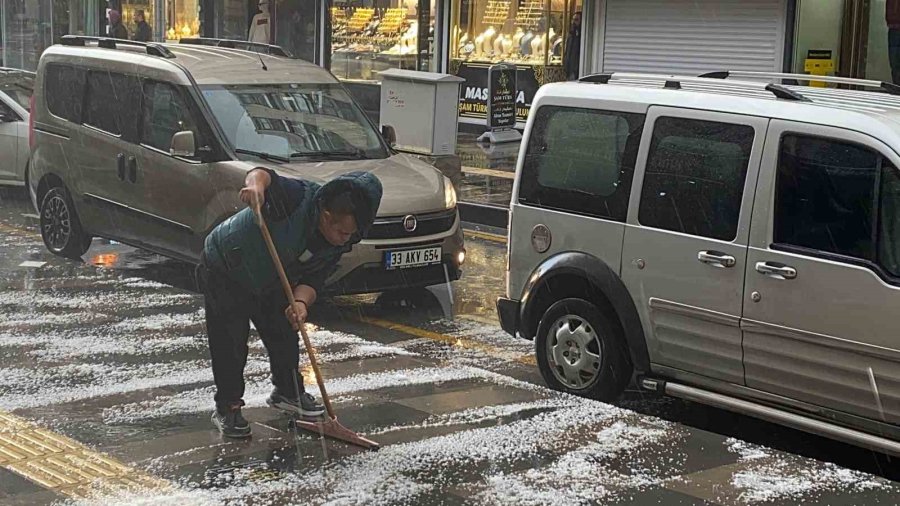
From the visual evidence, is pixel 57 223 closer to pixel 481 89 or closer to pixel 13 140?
pixel 13 140

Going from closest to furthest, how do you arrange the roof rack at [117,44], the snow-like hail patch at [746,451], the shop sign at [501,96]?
the snow-like hail patch at [746,451] < the roof rack at [117,44] < the shop sign at [501,96]

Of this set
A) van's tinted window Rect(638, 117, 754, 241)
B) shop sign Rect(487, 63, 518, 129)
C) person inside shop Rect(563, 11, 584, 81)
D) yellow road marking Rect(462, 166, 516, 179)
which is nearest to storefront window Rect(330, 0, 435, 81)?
shop sign Rect(487, 63, 518, 129)

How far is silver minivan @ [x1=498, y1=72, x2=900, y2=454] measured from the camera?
19.1ft

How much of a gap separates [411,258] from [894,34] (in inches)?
350

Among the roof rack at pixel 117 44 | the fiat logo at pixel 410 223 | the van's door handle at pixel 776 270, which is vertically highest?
the roof rack at pixel 117 44

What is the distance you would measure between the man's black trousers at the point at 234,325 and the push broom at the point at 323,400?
0.13 meters

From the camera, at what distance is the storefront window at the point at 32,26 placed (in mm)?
31266

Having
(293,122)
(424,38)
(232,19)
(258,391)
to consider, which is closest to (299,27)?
(232,19)

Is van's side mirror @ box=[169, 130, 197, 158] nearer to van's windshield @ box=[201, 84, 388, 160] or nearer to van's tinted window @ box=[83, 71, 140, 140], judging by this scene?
van's windshield @ box=[201, 84, 388, 160]

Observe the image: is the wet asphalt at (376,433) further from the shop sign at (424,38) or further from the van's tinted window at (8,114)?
the shop sign at (424,38)

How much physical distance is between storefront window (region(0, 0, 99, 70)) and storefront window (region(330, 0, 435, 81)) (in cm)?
903

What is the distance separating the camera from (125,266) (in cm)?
1127

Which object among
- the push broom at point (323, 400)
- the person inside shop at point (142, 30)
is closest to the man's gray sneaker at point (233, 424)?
the push broom at point (323, 400)

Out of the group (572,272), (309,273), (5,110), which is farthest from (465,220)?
(309,273)
